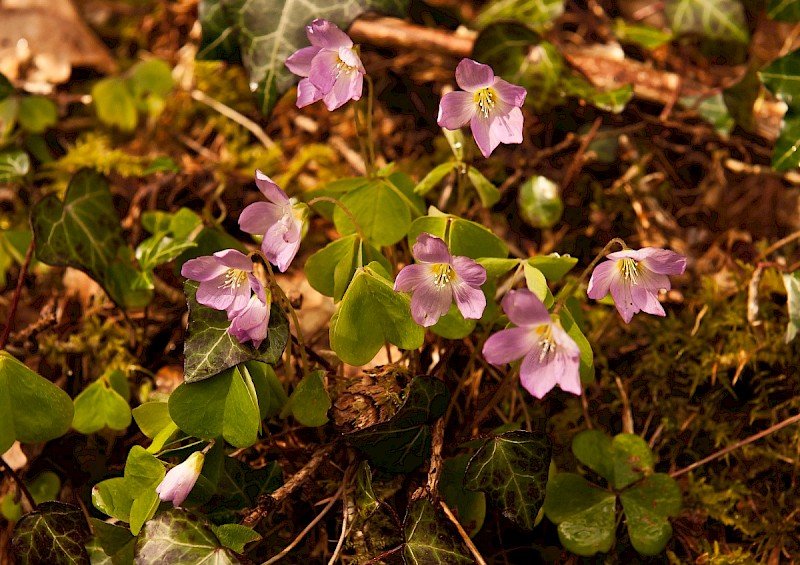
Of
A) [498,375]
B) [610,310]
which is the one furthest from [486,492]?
[610,310]

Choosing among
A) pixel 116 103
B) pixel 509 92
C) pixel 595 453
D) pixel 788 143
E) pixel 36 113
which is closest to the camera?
pixel 509 92

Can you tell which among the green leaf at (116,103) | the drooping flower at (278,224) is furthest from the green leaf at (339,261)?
the green leaf at (116,103)

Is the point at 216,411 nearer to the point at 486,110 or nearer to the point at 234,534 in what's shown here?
the point at 234,534

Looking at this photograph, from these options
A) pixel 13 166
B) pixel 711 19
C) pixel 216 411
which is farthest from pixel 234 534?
pixel 711 19

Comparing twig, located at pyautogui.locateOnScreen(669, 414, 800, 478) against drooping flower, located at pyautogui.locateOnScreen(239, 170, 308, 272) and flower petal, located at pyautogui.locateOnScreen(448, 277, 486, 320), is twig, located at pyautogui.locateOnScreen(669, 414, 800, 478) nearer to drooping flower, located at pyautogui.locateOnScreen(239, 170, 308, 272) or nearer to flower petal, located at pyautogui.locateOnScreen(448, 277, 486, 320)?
flower petal, located at pyautogui.locateOnScreen(448, 277, 486, 320)

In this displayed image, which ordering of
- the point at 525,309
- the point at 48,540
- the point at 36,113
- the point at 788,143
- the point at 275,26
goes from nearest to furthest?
the point at 525,309 → the point at 48,540 → the point at 788,143 → the point at 275,26 → the point at 36,113

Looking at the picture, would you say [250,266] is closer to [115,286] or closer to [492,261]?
[492,261]

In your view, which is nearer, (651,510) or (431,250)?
(431,250)
